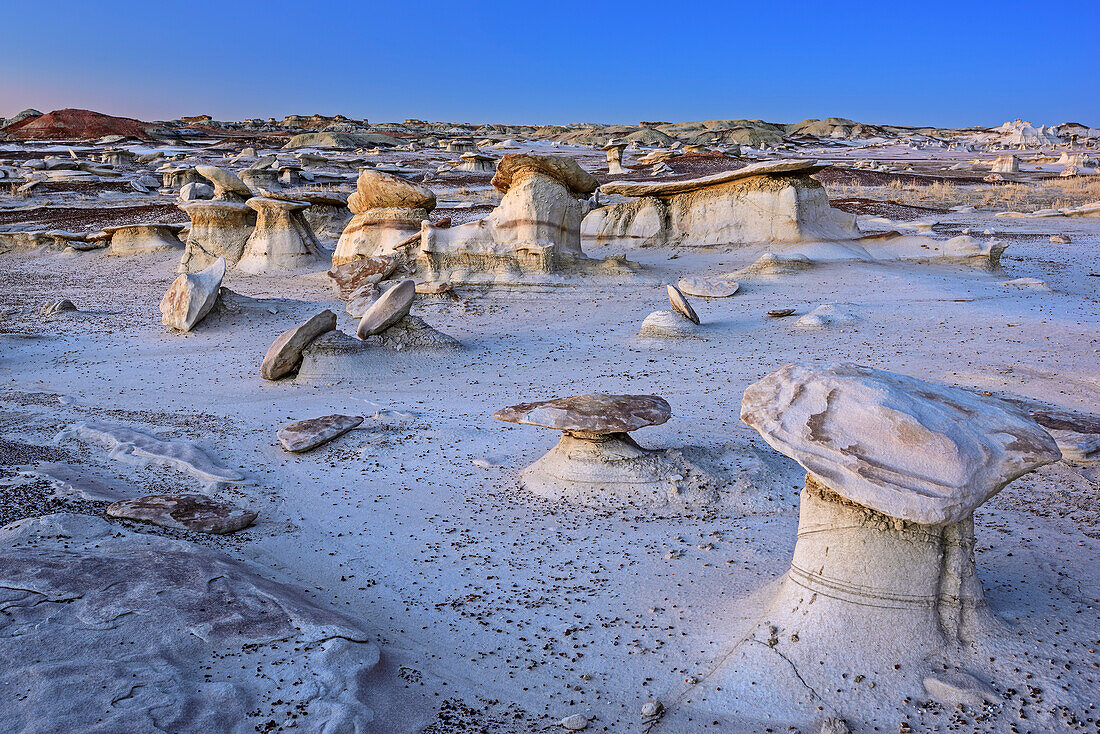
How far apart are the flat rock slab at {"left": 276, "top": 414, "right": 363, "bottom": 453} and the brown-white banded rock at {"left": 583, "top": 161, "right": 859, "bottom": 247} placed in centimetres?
842

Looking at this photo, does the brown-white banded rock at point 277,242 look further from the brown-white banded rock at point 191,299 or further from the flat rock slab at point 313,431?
the flat rock slab at point 313,431

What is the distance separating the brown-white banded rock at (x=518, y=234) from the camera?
34.1ft

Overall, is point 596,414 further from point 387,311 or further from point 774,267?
point 774,267

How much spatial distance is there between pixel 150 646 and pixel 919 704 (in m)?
2.35

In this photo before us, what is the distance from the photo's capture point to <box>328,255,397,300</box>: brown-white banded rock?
10.5 metres

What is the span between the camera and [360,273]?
10727mm

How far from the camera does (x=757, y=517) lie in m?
4.08

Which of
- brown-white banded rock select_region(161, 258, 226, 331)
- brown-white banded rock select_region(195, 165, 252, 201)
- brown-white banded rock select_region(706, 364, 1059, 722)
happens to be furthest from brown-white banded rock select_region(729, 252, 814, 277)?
brown-white banded rock select_region(195, 165, 252, 201)

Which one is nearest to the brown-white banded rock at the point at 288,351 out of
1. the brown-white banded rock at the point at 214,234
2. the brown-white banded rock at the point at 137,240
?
the brown-white banded rock at the point at 214,234

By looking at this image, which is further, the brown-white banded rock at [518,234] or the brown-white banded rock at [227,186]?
the brown-white banded rock at [227,186]

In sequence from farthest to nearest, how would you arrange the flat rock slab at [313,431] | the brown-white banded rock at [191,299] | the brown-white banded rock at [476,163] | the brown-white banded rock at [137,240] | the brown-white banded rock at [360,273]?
the brown-white banded rock at [476,163], the brown-white banded rock at [137,240], the brown-white banded rock at [360,273], the brown-white banded rock at [191,299], the flat rock slab at [313,431]

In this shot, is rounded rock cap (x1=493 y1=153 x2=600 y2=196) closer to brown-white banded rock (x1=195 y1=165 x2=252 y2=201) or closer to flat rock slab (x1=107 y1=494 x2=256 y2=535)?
brown-white banded rock (x1=195 y1=165 x2=252 y2=201)

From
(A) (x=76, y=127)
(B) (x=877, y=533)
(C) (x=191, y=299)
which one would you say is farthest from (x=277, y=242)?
(A) (x=76, y=127)

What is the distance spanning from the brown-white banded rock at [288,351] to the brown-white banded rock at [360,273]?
11.8ft
